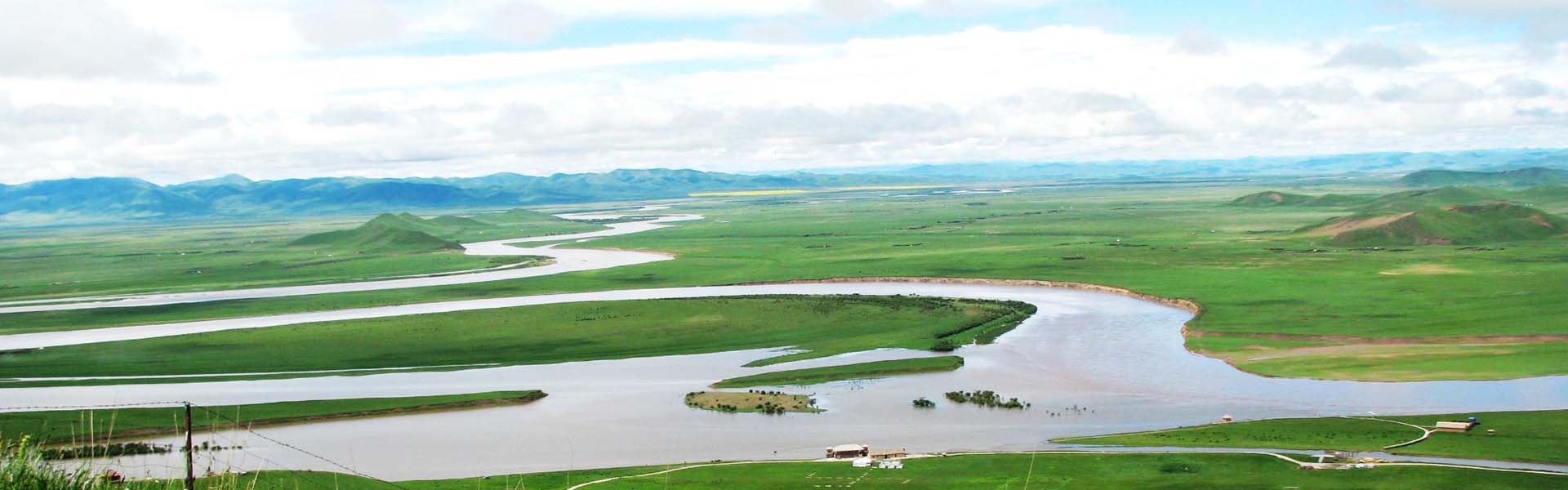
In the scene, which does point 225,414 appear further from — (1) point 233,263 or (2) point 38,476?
(1) point 233,263

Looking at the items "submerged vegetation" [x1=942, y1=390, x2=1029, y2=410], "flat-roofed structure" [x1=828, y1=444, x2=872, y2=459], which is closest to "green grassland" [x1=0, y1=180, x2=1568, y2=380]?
"submerged vegetation" [x1=942, y1=390, x2=1029, y2=410]

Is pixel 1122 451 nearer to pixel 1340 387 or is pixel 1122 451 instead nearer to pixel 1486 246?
pixel 1340 387

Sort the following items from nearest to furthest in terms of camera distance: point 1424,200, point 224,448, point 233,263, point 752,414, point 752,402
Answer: point 224,448
point 752,414
point 752,402
point 233,263
point 1424,200

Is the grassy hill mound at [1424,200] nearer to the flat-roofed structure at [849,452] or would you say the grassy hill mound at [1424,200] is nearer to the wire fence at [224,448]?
the flat-roofed structure at [849,452]

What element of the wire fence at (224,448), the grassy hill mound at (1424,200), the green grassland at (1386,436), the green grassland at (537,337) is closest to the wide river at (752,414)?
the wire fence at (224,448)

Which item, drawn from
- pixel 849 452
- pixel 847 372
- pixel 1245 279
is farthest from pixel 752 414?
pixel 1245 279

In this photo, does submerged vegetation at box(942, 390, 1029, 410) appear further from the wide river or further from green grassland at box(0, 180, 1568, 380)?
green grassland at box(0, 180, 1568, 380)

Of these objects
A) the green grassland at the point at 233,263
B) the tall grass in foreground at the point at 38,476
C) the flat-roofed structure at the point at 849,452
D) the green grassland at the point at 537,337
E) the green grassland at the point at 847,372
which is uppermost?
the green grassland at the point at 233,263
